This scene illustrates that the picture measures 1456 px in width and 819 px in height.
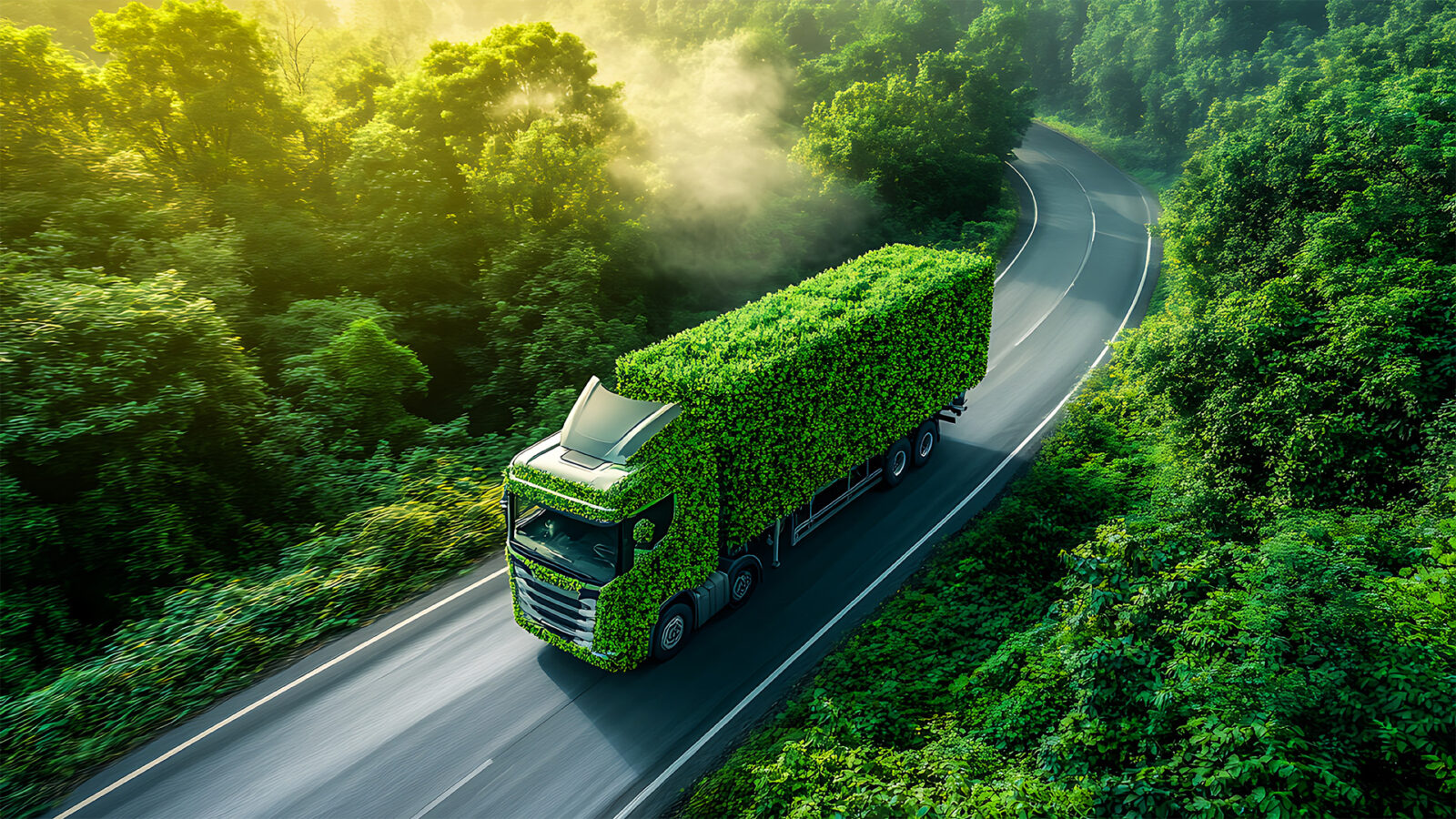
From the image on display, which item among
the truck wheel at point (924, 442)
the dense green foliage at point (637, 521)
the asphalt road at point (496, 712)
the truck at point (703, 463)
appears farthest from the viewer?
the truck wheel at point (924, 442)

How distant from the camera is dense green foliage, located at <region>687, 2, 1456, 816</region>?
23.7ft

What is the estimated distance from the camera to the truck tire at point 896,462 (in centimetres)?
1639

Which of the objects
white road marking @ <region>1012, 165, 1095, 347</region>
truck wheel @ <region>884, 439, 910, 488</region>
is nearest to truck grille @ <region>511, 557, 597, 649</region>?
truck wheel @ <region>884, 439, 910, 488</region>

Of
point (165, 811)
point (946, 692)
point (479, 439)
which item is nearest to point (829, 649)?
point (946, 692)

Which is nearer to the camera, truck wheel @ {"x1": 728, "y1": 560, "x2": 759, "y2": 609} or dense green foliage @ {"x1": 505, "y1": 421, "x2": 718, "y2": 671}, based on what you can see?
dense green foliage @ {"x1": 505, "y1": 421, "x2": 718, "y2": 671}

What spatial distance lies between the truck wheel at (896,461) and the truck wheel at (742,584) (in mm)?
4709

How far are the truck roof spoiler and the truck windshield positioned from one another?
97 cm

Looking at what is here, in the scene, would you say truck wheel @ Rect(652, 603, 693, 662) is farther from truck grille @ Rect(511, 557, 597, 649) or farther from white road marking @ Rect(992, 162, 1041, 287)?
white road marking @ Rect(992, 162, 1041, 287)

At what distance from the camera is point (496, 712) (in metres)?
11.0

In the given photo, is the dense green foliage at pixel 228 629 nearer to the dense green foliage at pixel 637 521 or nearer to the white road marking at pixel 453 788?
the dense green foliage at pixel 637 521

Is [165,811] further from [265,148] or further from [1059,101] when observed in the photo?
[1059,101]

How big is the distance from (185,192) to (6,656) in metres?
15.0

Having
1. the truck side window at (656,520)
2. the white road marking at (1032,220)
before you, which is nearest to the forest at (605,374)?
the truck side window at (656,520)

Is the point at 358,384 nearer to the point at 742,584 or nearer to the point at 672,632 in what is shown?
the point at 672,632
